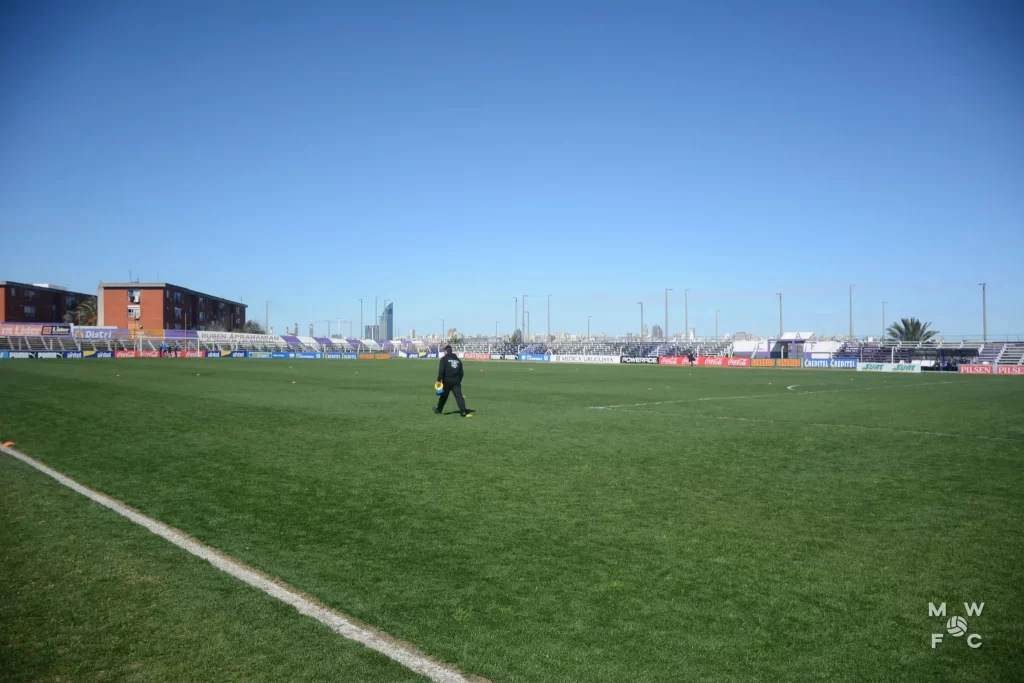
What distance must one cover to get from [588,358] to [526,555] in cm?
7404

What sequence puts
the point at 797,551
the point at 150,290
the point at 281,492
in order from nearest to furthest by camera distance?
the point at 797,551, the point at 281,492, the point at 150,290

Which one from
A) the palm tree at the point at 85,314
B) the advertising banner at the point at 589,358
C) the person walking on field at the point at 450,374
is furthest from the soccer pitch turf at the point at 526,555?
the palm tree at the point at 85,314

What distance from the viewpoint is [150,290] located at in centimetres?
10862

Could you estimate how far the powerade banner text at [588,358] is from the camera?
76688mm

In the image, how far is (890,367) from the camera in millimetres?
54531

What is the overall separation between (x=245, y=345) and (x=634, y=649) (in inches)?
4109

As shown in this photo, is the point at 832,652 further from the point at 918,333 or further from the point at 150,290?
the point at 150,290

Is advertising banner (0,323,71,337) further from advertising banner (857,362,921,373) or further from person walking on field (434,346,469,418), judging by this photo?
advertising banner (857,362,921,373)

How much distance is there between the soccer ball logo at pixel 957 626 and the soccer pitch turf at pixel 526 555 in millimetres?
57

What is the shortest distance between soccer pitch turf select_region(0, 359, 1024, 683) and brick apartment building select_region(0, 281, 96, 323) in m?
109

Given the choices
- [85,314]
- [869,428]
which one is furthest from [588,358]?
[85,314]

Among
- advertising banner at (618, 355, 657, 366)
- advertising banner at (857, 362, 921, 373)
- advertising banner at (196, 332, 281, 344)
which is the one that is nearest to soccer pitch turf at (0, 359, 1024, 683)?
advertising banner at (857, 362, 921, 373)

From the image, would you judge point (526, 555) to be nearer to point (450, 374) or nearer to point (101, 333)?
point (450, 374)

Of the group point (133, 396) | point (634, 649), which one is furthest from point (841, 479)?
point (133, 396)
